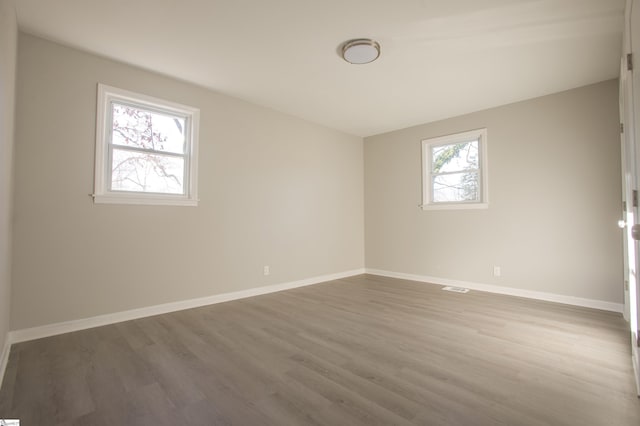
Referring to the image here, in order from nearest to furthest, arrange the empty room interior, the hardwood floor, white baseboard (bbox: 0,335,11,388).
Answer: the hardwood floor < the empty room interior < white baseboard (bbox: 0,335,11,388)

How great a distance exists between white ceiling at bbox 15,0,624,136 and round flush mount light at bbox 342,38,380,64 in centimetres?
6

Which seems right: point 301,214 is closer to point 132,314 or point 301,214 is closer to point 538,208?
point 132,314

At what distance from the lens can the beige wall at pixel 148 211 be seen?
264 cm

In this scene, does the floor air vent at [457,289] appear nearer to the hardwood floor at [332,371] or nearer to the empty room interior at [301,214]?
the empty room interior at [301,214]

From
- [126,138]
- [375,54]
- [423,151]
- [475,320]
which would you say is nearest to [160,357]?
[126,138]

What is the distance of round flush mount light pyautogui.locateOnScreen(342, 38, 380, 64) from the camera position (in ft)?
9.11

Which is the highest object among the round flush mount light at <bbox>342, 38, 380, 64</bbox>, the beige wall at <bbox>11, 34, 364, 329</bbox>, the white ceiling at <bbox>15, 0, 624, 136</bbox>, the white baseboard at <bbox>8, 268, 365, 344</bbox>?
the white ceiling at <bbox>15, 0, 624, 136</bbox>

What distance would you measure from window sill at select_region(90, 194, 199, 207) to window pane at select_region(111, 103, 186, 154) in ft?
1.86

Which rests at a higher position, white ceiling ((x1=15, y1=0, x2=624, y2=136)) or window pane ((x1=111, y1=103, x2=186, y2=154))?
white ceiling ((x1=15, y1=0, x2=624, y2=136))

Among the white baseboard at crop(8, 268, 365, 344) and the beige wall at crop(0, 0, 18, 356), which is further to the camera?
the white baseboard at crop(8, 268, 365, 344)

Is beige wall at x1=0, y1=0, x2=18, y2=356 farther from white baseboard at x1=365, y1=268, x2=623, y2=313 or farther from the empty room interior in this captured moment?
white baseboard at x1=365, y1=268, x2=623, y2=313

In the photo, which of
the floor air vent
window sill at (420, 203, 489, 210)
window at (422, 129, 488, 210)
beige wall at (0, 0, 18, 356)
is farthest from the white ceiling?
the floor air vent

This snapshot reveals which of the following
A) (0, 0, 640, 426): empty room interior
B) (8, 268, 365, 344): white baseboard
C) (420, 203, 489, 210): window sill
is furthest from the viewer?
(420, 203, 489, 210): window sill

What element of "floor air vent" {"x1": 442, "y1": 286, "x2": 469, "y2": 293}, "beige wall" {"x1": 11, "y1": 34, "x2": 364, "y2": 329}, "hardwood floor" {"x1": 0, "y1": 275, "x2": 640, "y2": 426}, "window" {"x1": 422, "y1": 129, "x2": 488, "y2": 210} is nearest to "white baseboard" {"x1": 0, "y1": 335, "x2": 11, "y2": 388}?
"hardwood floor" {"x1": 0, "y1": 275, "x2": 640, "y2": 426}
